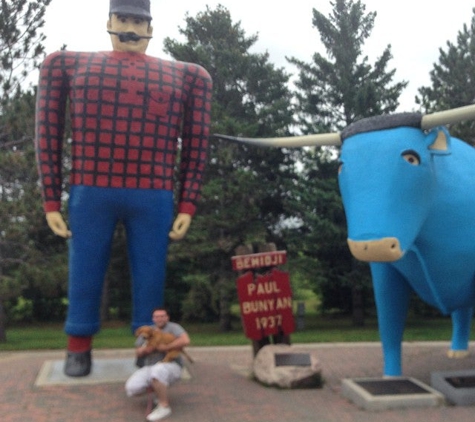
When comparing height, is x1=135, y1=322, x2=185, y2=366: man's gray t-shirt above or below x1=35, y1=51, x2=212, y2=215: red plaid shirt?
below

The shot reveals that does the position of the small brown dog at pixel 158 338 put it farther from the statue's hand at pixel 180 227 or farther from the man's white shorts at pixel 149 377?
the statue's hand at pixel 180 227

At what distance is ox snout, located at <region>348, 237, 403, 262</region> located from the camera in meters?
5.56

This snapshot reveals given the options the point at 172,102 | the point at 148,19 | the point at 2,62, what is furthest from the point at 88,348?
the point at 2,62

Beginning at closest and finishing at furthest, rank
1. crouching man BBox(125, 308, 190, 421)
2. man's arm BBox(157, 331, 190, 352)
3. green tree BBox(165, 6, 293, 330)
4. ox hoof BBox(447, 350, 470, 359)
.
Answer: crouching man BBox(125, 308, 190, 421) → man's arm BBox(157, 331, 190, 352) → ox hoof BBox(447, 350, 470, 359) → green tree BBox(165, 6, 293, 330)

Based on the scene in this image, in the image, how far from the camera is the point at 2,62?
1331cm

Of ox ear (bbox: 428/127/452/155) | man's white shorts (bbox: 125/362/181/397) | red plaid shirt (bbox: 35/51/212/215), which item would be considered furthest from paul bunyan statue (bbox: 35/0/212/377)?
ox ear (bbox: 428/127/452/155)

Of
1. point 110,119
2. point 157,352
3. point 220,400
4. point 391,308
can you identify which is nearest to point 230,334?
point 391,308

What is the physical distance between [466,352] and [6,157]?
872 cm

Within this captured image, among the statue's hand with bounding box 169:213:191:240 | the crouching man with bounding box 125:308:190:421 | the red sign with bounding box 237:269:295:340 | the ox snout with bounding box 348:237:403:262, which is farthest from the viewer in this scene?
the red sign with bounding box 237:269:295:340

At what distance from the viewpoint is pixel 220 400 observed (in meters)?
6.61

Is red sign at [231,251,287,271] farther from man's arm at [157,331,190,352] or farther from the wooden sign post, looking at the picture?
man's arm at [157,331,190,352]

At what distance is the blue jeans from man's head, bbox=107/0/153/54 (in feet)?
5.37

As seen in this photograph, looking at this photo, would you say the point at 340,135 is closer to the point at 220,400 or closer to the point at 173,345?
the point at 173,345

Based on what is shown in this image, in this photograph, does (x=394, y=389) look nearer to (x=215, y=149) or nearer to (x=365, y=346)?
(x=365, y=346)
